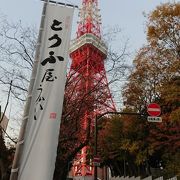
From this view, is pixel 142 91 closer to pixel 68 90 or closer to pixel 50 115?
pixel 68 90

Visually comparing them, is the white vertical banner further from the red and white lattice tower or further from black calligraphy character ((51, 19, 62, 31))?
the red and white lattice tower

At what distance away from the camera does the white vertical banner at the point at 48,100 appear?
509 cm

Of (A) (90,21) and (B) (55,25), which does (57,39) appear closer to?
(B) (55,25)

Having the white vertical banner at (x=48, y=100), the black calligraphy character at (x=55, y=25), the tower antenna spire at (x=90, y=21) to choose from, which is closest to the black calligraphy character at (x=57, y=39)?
the white vertical banner at (x=48, y=100)

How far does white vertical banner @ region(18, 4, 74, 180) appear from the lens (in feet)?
16.7

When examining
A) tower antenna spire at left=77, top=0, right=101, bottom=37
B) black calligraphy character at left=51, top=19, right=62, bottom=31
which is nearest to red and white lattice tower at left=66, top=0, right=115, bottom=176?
black calligraphy character at left=51, top=19, right=62, bottom=31

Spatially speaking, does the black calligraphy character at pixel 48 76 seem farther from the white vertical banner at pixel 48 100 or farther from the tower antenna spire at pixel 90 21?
the tower antenna spire at pixel 90 21

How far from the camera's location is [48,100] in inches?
220

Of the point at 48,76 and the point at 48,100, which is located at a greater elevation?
the point at 48,76

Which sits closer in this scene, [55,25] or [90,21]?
[55,25]

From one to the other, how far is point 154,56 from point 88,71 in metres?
5.77

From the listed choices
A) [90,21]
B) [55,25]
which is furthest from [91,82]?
[90,21]

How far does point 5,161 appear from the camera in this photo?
10.7 m

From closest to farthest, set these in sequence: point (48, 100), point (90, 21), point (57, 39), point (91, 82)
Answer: point (48, 100) < point (57, 39) < point (91, 82) < point (90, 21)
